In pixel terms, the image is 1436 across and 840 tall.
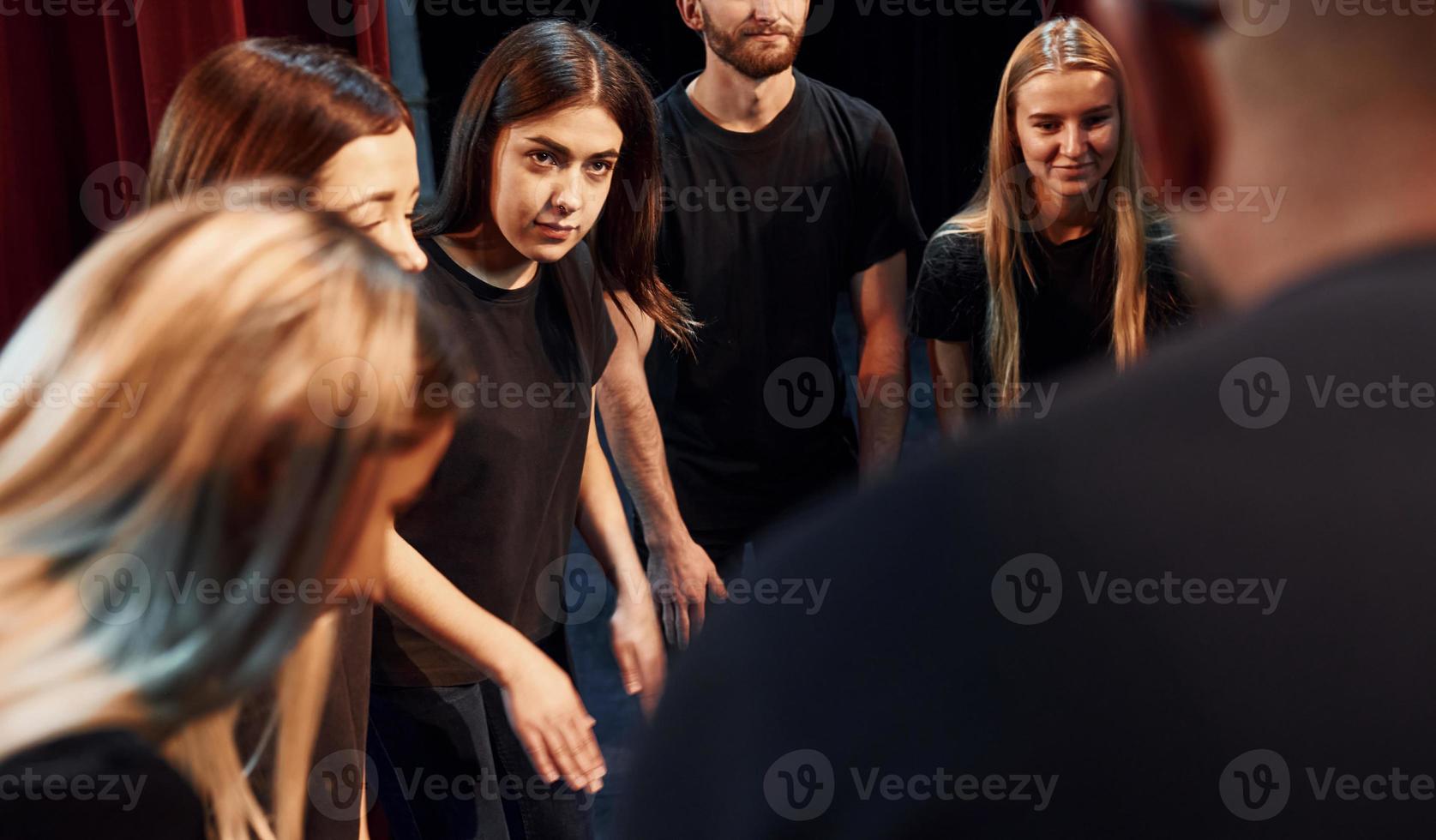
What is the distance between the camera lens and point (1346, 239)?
396 mm

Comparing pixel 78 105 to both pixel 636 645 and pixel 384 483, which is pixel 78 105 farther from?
pixel 384 483

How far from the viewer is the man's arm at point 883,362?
2.18 m

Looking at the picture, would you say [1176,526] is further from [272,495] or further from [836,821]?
[272,495]

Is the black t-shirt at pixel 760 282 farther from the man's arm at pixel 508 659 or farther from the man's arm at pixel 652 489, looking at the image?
the man's arm at pixel 508 659

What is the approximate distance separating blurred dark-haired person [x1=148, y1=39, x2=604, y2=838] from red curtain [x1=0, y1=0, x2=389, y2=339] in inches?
15.7

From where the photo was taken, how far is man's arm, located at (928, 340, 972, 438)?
6.66 ft

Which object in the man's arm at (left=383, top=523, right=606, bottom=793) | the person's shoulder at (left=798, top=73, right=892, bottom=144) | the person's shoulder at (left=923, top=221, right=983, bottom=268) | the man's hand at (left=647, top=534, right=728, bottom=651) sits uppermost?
the person's shoulder at (left=798, top=73, right=892, bottom=144)

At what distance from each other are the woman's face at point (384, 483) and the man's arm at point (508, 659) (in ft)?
1.74

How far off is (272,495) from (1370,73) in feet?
1.92

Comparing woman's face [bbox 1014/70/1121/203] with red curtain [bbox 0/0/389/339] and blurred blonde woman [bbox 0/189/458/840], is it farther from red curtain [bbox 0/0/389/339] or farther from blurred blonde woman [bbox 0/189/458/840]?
blurred blonde woman [bbox 0/189/458/840]

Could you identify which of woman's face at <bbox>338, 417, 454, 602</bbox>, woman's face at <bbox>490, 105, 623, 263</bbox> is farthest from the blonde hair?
woman's face at <bbox>338, 417, 454, 602</bbox>

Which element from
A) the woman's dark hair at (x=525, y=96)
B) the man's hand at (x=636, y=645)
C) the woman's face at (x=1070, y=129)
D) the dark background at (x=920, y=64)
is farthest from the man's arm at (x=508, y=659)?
the dark background at (x=920, y=64)

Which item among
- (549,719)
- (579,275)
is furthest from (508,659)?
(579,275)

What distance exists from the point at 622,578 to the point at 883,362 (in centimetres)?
64
